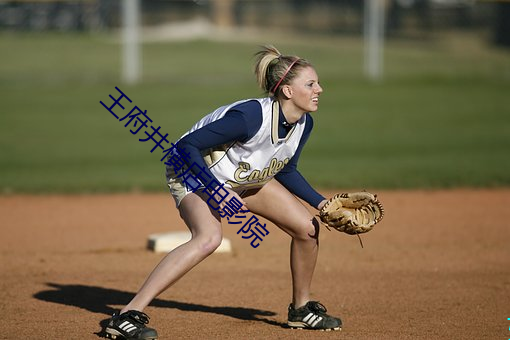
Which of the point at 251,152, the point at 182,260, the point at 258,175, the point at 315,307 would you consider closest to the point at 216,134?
the point at 251,152

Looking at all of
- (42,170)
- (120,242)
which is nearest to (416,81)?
(42,170)

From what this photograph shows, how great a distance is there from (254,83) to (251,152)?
14595mm

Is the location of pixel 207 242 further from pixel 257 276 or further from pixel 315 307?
pixel 257 276

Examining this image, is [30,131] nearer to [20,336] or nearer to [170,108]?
[170,108]

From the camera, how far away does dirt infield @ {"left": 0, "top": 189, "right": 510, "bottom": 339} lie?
469cm

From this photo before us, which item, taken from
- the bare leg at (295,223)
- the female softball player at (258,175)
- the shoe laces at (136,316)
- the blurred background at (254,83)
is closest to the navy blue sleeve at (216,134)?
the female softball player at (258,175)

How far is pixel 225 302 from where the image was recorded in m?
5.31

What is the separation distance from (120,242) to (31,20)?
17780 millimetres

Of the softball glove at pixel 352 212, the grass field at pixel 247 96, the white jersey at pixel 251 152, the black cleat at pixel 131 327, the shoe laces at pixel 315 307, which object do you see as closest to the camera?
the black cleat at pixel 131 327

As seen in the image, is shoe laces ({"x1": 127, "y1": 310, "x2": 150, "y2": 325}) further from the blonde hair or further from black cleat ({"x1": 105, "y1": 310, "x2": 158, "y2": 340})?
the blonde hair

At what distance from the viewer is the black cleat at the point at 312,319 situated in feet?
15.1

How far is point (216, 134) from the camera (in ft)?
13.7

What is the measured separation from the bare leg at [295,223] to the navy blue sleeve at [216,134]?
18.7 inches

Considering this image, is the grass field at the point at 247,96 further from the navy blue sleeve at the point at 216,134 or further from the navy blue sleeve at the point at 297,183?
the navy blue sleeve at the point at 216,134
